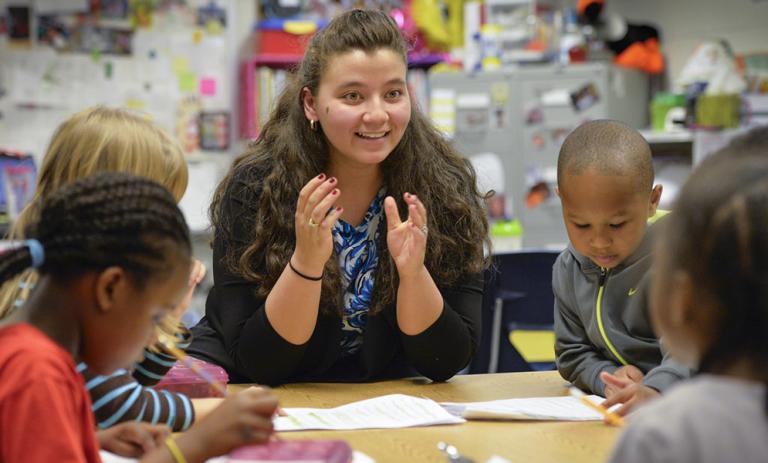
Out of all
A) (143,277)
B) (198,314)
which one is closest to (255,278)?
(143,277)

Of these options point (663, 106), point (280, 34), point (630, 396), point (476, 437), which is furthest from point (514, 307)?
point (280, 34)

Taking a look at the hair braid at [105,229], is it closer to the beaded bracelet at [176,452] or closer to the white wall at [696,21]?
the beaded bracelet at [176,452]

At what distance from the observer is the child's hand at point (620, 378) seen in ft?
5.24

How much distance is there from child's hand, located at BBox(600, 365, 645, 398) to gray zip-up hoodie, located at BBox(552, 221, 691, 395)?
0.04 metres

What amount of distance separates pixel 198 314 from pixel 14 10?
5.99 feet

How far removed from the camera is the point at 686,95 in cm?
493

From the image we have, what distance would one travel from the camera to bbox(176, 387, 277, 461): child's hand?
3.45ft

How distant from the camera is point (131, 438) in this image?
4.02ft

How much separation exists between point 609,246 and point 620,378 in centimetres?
24

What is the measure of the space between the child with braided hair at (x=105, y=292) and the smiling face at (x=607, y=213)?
842 mm

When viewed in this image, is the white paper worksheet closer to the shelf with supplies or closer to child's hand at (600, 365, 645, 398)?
Result: child's hand at (600, 365, 645, 398)

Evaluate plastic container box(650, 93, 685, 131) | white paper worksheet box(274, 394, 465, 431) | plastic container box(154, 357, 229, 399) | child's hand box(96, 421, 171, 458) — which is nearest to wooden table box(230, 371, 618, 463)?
white paper worksheet box(274, 394, 465, 431)

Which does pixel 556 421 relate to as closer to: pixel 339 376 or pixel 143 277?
pixel 339 376

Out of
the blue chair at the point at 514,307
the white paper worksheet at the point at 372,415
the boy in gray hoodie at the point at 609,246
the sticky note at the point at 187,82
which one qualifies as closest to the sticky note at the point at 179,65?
the sticky note at the point at 187,82
